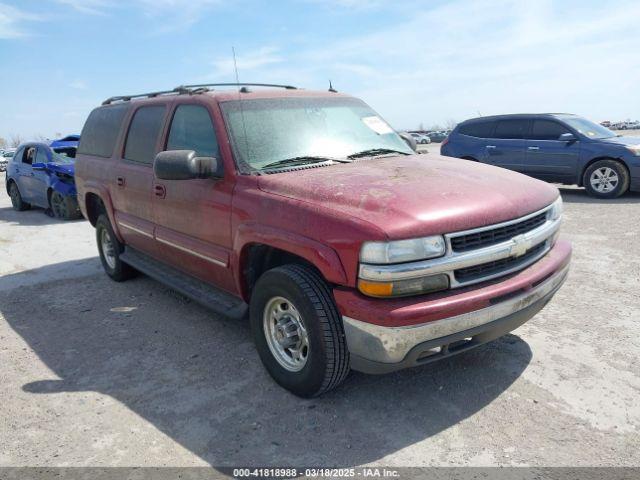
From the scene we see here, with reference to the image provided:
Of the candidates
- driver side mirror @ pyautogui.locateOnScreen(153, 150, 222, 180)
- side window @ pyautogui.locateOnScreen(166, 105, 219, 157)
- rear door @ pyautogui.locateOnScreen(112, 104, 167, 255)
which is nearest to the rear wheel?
rear door @ pyautogui.locateOnScreen(112, 104, 167, 255)

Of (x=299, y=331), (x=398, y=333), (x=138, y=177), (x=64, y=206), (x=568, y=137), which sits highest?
(x=138, y=177)

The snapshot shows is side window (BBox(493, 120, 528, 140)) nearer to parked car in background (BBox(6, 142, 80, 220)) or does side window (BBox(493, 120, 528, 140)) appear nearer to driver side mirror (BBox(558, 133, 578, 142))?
driver side mirror (BBox(558, 133, 578, 142))

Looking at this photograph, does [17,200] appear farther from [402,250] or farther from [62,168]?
[402,250]

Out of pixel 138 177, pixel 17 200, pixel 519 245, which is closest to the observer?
pixel 519 245

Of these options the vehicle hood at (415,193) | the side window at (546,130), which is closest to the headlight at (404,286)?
the vehicle hood at (415,193)

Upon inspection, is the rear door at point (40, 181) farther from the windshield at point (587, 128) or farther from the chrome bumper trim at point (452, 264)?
the windshield at point (587, 128)

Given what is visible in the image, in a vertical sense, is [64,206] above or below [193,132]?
below

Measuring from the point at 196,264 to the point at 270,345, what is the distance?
1118 millimetres

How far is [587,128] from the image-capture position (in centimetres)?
1052

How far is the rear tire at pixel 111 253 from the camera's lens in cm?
567

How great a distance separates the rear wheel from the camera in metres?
9.98

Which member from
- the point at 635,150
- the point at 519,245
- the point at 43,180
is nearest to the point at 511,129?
the point at 635,150

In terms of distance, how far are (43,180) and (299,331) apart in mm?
9387

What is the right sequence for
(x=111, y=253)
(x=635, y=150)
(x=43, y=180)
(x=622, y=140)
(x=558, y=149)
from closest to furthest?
(x=111, y=253), (x=635, y=150), (x=622, y=140), (x=558, y=149), (x=43, y=180)
